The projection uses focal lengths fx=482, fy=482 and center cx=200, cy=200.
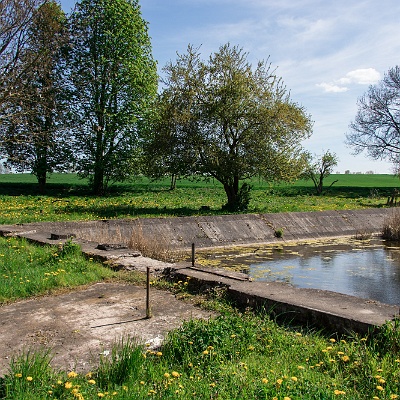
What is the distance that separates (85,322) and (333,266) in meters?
9.40

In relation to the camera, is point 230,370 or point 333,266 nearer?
point 230,370

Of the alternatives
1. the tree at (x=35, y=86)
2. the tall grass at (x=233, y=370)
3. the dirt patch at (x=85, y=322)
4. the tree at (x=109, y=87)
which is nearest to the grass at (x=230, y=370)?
the tall grass at (x=233, y=370)

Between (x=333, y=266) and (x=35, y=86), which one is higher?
(x=35, y=86)

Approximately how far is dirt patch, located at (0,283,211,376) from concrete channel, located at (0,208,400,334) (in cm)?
95

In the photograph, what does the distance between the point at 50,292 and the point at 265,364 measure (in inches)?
164

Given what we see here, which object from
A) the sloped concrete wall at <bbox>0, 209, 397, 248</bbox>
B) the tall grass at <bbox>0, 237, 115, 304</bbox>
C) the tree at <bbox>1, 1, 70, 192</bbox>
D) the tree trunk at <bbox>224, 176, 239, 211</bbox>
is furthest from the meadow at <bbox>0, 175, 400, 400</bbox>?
the tree trunk at <bbox>224, 176, 239, 211</bbox>

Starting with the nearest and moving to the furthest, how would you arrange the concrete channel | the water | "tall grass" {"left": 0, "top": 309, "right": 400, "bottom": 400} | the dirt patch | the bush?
"tall grass" {"left": 0, "top": 309, "right": 400, "bottom": 400} < the dirt patch < the concrete channel < the water < the bush

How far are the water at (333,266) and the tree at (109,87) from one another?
648 inches

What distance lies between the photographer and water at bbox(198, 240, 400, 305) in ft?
36.1

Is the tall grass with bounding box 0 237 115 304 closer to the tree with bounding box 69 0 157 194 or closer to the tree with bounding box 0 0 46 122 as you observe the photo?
the tree with bounding box 0 0 46 122

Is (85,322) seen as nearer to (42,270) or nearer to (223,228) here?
(42,270)

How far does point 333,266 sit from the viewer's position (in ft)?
45.4

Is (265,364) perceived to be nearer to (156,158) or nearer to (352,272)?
(352,272)

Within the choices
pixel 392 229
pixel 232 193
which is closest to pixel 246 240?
pixel 232 193
